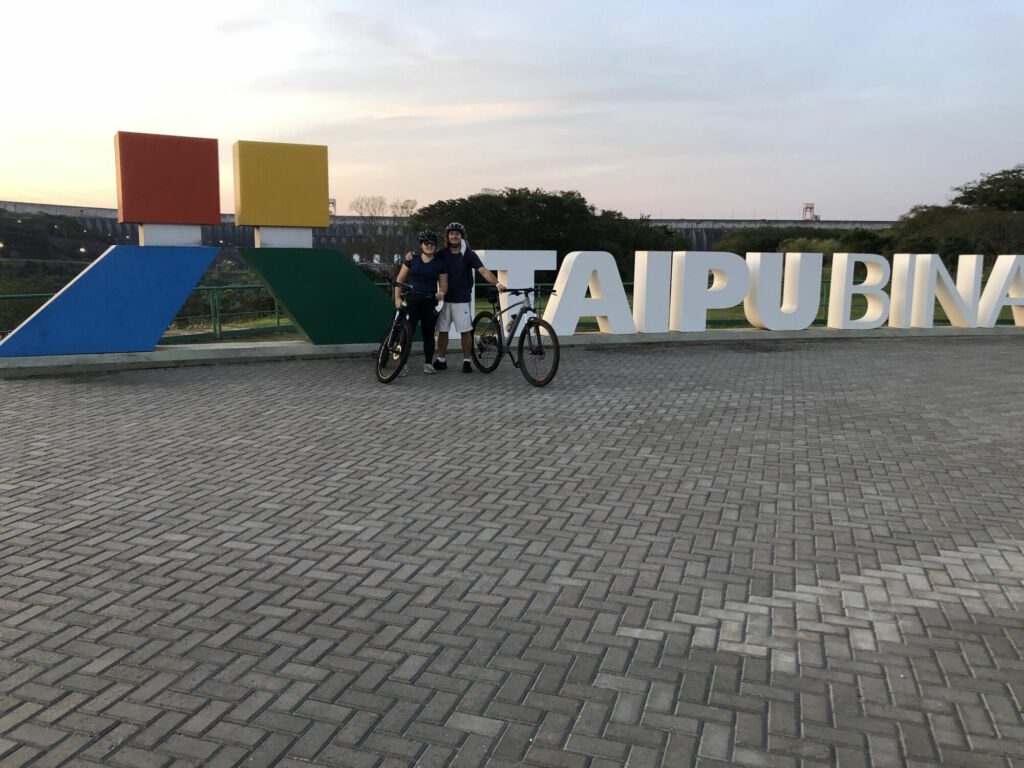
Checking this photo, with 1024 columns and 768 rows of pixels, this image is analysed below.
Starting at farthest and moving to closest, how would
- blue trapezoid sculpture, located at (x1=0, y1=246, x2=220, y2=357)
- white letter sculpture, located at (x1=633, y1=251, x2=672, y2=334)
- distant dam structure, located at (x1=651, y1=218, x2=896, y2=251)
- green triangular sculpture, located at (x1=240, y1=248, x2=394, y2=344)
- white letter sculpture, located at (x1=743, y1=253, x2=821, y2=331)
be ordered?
distant dam structure, located at (x1=651, y1=218, x2=896, y2=251) < white letter sculpture, located at (x1=743, y1=253, x2=821, y2=331) < white letter sculpture, located at (x1=633, y1=251, x2=672, y2=334) < green triangular sculpture, located at (x1=240, y1=248, x2=394, y2=344) < blue trapezoid sculpture, located at (x1=0, y1=246, x2=220, y2=357)

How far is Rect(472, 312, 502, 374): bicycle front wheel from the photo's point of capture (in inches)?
439

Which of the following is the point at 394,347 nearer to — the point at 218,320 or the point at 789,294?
the point at 218,320

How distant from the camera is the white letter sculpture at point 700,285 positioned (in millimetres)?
15078

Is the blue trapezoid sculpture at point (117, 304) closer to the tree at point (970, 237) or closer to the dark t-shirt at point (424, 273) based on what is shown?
the dark t-shirt at point (424, 273)

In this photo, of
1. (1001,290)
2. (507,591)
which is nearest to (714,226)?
(1001,290)

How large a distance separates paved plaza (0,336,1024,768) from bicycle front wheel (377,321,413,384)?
90.7 inches

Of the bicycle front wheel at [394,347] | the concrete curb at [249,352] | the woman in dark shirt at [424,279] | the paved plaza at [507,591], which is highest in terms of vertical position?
the woman in dark shirt at [424,279]

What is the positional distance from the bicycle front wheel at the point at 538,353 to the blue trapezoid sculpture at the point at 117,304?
191 inches

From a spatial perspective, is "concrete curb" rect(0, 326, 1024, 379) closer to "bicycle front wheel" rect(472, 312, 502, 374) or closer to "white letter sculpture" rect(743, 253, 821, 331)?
"white letter sculpture" rect(743, 253, 821, 331)

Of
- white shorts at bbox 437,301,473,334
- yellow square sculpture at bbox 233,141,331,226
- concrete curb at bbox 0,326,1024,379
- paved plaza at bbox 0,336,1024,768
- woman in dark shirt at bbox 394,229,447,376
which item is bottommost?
paved plaza at bbox 0,336,1024,768

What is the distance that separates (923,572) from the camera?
431cm

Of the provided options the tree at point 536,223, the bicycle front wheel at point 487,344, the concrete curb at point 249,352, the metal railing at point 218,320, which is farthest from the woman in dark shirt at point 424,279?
the tree at point 536,223

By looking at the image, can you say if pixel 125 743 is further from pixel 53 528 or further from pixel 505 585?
pixel 53 528

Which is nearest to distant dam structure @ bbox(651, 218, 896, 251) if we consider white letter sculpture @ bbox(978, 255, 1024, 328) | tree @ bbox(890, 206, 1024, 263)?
tree @ bbox(890, 206, 1024, 263)
